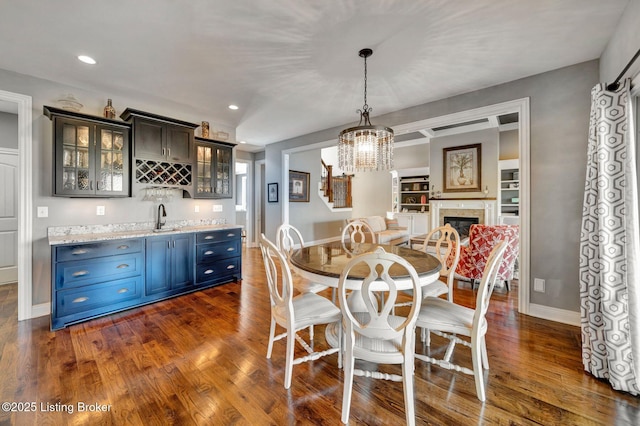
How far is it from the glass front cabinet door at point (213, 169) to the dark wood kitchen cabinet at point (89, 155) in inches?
34.4

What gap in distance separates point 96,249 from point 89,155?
3.45 ft

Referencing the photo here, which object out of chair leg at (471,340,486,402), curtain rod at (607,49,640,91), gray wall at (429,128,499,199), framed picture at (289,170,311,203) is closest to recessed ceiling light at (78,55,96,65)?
chair leg at (471,340,486,402)

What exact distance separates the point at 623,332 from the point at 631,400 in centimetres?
39

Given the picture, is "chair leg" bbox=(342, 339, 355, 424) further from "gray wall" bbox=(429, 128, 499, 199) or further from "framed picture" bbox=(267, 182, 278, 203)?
"gray wall" bbox=(429, 128, 499, 199)

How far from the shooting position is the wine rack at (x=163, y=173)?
3389 mm

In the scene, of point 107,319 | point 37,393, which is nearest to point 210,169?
point 107,319

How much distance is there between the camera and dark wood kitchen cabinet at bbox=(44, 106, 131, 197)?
280 centimetres

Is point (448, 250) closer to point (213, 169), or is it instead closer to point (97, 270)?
point (213, 169)

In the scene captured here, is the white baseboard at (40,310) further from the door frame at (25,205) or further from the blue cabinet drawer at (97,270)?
the blue cabinet drawer at (97,270)

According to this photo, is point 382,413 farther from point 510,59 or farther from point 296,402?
point 510,59

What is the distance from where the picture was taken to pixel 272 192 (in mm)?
6219

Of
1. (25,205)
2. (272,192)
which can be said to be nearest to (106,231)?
(25,205)

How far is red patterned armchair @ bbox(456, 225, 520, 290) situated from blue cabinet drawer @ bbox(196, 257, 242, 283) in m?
3.24

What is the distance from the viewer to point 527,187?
9.52 feet
